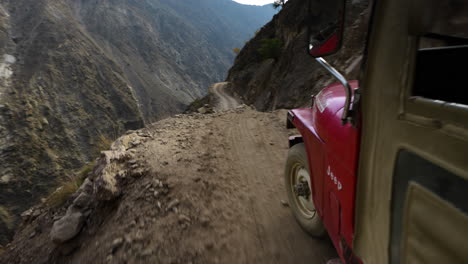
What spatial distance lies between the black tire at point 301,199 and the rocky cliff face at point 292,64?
3.76 feet

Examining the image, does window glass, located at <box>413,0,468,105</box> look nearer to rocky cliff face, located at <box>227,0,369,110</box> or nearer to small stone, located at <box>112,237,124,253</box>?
rocky cliff face, located at <box>227,0,369,110</box>

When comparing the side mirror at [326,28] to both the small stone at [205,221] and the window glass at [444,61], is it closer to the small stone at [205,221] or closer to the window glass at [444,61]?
the window glass at [444,61]

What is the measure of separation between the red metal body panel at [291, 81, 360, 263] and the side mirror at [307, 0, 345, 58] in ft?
1.29

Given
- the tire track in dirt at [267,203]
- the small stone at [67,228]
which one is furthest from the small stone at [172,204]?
the small stone at [67,228]

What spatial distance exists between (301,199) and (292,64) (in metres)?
13.3

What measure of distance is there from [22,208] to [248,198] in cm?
2501

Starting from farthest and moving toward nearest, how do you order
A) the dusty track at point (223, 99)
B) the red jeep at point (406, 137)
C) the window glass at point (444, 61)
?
the dusty track at point (223, 99)
the window glass at point (444, 61)
the red jeep at point (406, 137)

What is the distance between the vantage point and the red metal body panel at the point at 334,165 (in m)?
1.18

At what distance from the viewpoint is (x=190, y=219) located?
8.80ft

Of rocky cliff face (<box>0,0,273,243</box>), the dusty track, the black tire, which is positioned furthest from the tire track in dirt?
the dusty track

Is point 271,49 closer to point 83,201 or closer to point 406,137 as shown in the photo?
point 83,201

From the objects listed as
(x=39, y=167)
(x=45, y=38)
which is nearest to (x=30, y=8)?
(x=45, y=38)

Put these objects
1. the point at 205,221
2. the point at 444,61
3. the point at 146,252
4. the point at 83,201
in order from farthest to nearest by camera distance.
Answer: the point at 83,201 < the point at 205,221 < the point at 146,252 < the point at 444,61

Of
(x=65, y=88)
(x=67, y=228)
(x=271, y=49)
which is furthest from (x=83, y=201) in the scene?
(x=65, y=88)
